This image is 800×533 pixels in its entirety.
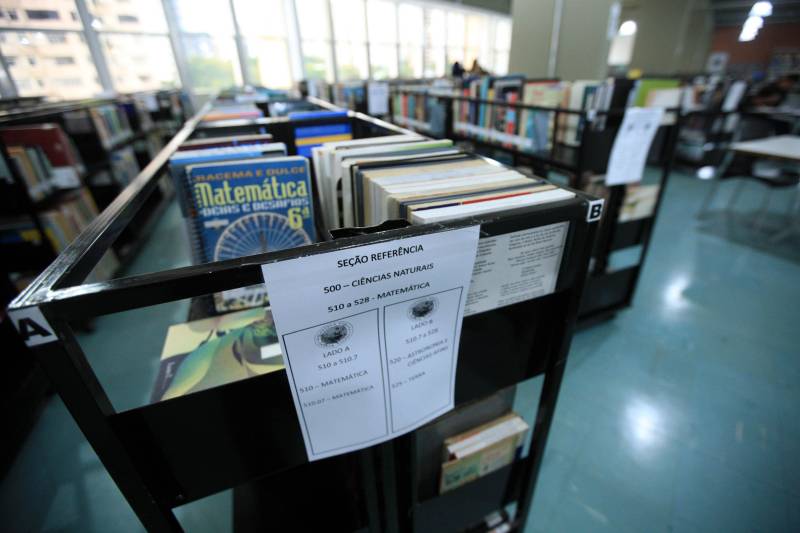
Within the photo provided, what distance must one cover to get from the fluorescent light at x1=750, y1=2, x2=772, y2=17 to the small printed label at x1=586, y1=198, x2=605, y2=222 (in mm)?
15351

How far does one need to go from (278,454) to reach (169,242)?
151 inches

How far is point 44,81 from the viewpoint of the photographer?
19.4ft

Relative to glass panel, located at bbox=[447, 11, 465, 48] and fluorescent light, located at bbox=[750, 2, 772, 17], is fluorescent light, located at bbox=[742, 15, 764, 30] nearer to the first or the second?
fluorescent light, located at bbox=[750, 2, 772, 17]

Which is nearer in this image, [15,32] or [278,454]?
[278,454]

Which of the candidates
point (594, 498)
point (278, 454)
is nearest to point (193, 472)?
point (278, 454)

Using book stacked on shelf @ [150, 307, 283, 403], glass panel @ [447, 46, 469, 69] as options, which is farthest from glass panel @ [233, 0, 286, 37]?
book stacked on shelf @ [150, 307, 283, 403]

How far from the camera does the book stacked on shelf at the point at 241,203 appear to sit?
0.83 m

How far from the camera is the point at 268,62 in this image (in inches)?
317

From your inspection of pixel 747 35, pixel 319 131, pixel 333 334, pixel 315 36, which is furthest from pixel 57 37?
pixel 747 35

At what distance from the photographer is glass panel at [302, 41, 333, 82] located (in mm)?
8266

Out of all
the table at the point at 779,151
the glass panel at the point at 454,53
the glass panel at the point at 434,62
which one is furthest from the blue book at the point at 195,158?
the glass panel at the point at 454,53

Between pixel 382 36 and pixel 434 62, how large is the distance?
7.34ft

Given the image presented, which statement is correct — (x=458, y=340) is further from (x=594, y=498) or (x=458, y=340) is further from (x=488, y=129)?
(x=488, y=129)

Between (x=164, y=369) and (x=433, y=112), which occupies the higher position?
(x=433, y=112)
